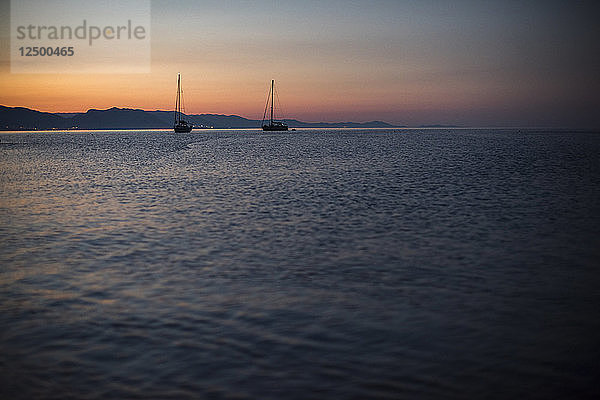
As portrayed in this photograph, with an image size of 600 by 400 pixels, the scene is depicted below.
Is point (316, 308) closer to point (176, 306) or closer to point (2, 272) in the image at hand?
point (176, 306)

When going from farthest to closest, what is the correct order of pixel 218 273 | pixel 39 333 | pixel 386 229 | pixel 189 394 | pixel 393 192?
1. pixel 393 192
2. pixel 386 229
3. pixel 218 273
4. pixel 39 333
5. pixel 189 394

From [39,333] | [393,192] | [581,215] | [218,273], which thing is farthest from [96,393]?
[393,192]

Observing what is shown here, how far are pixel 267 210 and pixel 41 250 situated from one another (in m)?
11.3

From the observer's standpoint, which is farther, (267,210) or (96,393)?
(267,210)

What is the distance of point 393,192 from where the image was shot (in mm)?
33656

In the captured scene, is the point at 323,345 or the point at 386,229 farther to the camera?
the point at 386,229

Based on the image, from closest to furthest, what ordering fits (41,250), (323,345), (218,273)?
(323,345)
(218,273)
(41,250)

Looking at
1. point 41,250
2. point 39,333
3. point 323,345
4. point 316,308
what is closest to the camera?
point 323,345

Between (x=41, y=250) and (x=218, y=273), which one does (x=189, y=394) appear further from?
(x=41, y=250)

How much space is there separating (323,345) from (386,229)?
12.0 metres

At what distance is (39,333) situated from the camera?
9.75 metres

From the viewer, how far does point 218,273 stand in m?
14.1

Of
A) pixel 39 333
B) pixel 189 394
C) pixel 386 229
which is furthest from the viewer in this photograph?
pixel 386 229

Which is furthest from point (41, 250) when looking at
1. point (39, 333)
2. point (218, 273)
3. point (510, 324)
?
point (510, 324)
